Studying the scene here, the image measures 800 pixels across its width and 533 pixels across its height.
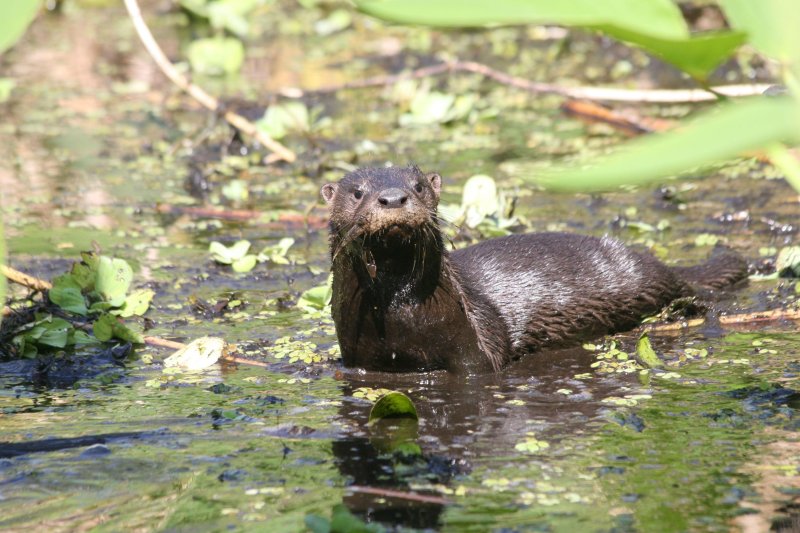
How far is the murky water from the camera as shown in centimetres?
329

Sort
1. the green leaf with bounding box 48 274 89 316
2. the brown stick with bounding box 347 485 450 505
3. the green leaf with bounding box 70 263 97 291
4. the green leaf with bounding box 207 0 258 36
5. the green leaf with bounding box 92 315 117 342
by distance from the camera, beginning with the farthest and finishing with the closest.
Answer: the green leaf with bounding box 207 0 258 36, the green leaf with bounding box 70 263 97 291, the green leaf with bounding box 48 274 89 316, the green leaf with bounding box 92 315 117 342, the brown stick with bounding box 347 485 450 505

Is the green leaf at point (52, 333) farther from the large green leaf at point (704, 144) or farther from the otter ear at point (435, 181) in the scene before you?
the large green leaf at point (704, 144)

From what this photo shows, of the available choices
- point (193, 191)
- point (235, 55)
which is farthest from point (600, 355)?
point (235, 55)

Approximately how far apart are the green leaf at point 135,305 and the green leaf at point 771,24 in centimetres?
478

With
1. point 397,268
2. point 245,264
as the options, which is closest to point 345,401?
point 397,268

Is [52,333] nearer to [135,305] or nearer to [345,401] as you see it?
[135,305]

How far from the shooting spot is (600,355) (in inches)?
204

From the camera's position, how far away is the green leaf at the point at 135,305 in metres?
5.67

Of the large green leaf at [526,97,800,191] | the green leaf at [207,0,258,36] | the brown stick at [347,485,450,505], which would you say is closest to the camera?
the large green leaf at [526,97,800,191]

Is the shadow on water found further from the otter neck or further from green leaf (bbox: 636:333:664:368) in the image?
the otter neck

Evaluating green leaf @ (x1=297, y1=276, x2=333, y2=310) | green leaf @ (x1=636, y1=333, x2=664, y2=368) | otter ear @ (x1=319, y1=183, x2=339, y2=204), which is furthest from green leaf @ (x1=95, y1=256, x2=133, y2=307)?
green leaf @ (x1=636, y1=333, x2=664, y2=368)

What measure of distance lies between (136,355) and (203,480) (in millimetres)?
1791

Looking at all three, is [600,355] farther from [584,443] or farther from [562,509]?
[562,509]

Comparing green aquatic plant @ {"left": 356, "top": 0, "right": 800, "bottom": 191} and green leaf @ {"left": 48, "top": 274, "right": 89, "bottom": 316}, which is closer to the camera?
green aquatic plant @ {"left": 356, "top": 0, "right": 800, "bottom": 191}
